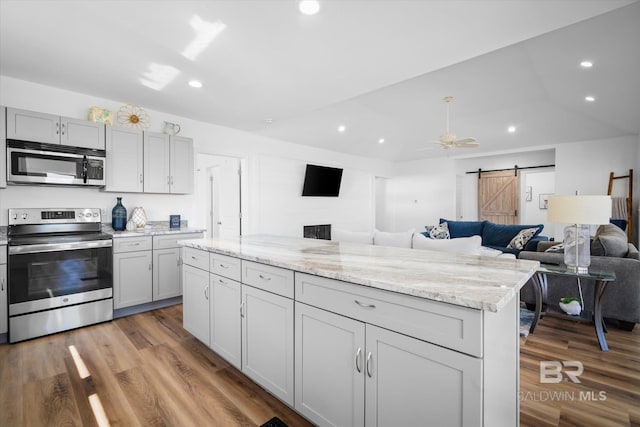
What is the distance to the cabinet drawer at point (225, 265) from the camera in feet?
6.92

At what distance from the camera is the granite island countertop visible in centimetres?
112

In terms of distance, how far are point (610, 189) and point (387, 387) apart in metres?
7.03

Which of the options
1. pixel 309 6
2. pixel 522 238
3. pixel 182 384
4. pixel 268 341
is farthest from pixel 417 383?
pixel 522 238


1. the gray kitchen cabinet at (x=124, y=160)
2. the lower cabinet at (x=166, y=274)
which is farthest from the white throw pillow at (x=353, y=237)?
the gray kitchen cabinet at (x=124, y=160)

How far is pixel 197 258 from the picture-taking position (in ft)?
8.46

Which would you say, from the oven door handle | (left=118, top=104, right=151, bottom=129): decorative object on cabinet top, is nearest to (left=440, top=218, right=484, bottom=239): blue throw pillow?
(left=118, top=104, right=151, bottom=129): decorative object on cabinet top

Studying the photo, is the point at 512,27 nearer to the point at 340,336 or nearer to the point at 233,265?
the point at 340,336

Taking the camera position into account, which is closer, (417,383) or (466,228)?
(417,383)

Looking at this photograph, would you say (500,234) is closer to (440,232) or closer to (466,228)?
(466,228)

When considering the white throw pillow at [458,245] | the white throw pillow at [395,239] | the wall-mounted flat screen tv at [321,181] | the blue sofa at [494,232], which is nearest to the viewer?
the white throw pillow at [458,245]

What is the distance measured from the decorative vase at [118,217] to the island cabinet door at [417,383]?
348cm

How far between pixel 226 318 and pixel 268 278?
0.64 metres

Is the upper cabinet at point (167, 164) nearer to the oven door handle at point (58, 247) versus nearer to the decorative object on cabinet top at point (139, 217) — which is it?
the decorative object on cabinet top at point (139, 217)

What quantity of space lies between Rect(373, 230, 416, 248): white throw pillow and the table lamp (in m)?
1.27
